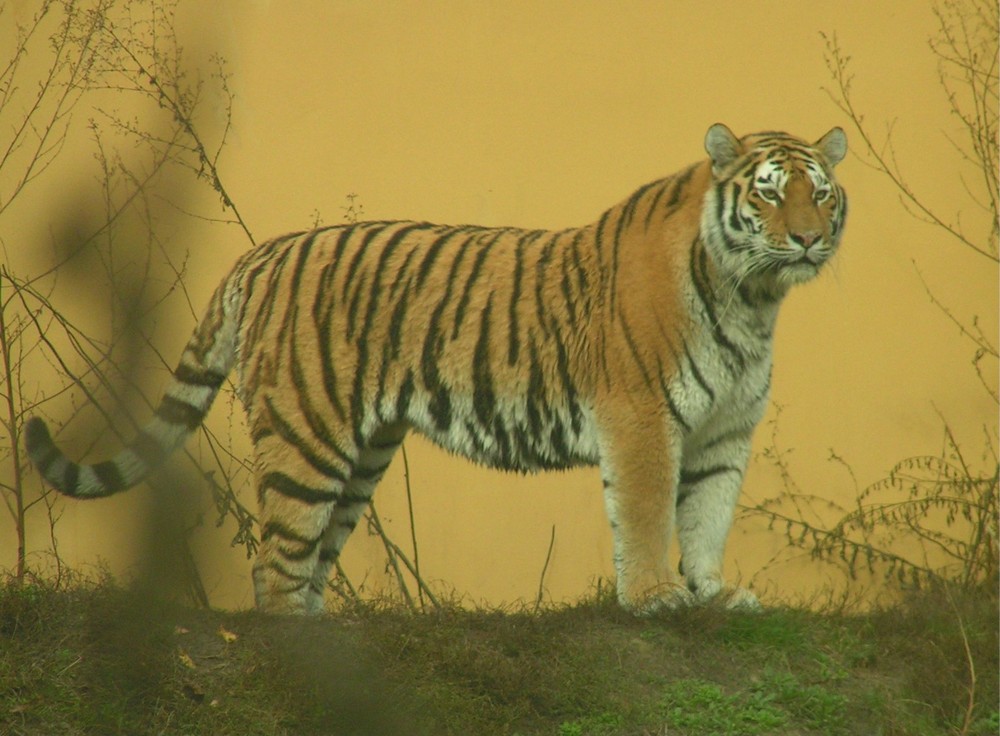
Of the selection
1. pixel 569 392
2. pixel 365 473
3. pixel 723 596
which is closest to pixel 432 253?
pixel 569 392

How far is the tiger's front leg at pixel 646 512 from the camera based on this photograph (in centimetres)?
404

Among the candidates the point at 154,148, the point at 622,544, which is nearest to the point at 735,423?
the point at 622,544

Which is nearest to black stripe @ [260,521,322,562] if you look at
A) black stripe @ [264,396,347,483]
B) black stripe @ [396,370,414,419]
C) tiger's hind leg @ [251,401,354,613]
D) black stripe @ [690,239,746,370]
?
tiger's hind leg @ [251,401,354,613]

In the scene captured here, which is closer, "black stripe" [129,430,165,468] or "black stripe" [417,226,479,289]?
"black stripe" [129,430,165,468]

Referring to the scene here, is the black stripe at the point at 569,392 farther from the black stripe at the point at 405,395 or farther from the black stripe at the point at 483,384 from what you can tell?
the black stripe at the point at 405,395

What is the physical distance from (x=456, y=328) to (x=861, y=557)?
2.27 m

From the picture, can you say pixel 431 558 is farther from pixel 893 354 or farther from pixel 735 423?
pixel 893 354

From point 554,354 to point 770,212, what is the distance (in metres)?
0.86

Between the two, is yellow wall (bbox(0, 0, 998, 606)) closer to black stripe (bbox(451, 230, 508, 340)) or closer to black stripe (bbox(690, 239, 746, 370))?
black stripe (bbox(451, 230, 508, 340))

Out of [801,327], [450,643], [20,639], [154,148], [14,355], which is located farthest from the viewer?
[801,327]

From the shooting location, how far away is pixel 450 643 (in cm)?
380

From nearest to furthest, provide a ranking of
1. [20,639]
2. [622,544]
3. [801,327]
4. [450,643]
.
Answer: [20,639] < [450,643] < [622,544] < [801,327]

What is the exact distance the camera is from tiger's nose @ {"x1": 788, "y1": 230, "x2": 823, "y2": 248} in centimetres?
398

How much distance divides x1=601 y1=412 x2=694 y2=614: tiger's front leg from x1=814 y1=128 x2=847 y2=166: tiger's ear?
110cm
